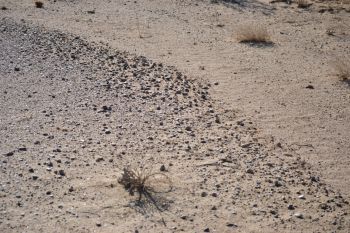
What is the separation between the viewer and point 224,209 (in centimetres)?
548

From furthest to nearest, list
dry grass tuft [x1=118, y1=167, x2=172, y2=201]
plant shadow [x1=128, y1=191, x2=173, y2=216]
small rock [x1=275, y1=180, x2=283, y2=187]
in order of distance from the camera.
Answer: small rock [x1=275, y1=180, x2=283, y2=187], dry grass tuft [x1=118, y1=167, x2=172, y2=201], plant shadow [x1=128, y1=191, x2=173, y2=216]

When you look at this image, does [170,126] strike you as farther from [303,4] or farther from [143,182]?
[303,4]

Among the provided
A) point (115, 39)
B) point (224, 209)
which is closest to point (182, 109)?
point (224, 209)

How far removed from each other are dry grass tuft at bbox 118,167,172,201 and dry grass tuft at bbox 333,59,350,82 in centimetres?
489

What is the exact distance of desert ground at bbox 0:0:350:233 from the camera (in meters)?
5.40

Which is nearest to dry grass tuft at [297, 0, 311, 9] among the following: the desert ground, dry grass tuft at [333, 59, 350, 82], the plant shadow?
the desert ground

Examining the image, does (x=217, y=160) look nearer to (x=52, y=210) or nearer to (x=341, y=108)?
(x=52, y=210)

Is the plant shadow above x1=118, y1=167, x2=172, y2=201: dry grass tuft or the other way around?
the other way around

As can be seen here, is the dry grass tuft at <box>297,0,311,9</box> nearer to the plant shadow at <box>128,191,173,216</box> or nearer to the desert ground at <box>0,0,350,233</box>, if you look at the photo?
the desert ground at <box>0,0,350,233</box>

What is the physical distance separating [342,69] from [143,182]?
17.6 feet

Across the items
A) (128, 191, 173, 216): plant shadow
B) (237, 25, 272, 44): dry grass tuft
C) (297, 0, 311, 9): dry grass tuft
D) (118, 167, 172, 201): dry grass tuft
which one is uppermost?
(297, 0, 311, 9): dry grass tuft

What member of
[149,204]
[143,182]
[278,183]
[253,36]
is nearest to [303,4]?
[253,36]

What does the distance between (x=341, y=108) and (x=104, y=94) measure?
389 cm

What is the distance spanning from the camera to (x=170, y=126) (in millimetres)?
7160
